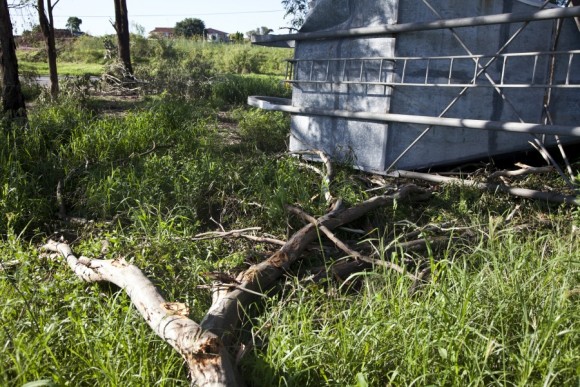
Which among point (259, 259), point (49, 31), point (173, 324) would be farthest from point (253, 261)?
point (49, 31)

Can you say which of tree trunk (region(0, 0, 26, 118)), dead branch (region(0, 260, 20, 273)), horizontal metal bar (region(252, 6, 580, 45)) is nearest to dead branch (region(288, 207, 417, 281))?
dead branch (region(0, 260, 20, 273))

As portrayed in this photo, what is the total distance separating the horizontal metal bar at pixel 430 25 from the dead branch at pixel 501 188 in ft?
5.42

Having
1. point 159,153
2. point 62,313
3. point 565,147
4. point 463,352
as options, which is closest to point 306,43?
point 159,153

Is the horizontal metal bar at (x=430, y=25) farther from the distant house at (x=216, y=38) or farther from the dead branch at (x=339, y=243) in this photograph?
the distant house at (x=216, y=38)

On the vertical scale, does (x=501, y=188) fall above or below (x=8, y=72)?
below

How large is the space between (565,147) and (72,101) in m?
8.65

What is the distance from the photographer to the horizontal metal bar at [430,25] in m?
5.22

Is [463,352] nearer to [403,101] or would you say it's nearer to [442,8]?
[403,101]

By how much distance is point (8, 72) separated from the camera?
804 centimetres

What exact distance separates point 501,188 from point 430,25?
192 cm

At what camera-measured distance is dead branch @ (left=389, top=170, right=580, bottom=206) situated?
550 centimetres

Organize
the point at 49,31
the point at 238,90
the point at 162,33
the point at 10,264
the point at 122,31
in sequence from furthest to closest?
the point at 162,33 < the point at 122,31 < the point at 238,90 < the point at 49,31 < the point at 10,264

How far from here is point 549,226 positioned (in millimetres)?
5367

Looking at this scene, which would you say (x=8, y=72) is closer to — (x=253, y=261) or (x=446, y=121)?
(x=253, y=261)
